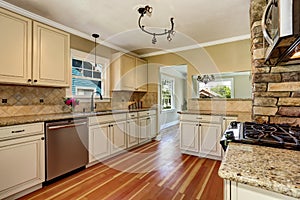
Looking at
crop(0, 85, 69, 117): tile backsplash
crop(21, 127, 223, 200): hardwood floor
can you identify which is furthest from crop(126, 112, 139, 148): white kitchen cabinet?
crop(0, 85, 69, 117): tile backsplash

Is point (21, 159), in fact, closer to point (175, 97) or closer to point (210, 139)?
point (210, 139)

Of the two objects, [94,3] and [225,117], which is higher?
[94,3]

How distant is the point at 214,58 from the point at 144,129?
7.56ft

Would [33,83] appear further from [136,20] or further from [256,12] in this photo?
[256,12]

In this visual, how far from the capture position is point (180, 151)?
11.8ft

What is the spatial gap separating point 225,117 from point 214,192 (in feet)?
4.48

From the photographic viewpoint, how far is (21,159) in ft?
6.45

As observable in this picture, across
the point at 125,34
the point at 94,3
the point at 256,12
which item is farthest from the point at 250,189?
the point at 125,34

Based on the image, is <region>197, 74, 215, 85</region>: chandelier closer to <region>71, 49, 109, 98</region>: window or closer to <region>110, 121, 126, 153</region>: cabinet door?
<region>110, 121, 126, 153</region>: cabinet door

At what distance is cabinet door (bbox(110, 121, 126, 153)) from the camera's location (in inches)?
127

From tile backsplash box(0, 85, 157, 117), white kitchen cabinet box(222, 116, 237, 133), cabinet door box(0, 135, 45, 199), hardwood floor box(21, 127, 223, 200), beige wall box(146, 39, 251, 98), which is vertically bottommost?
hardwood floor box(21, 127, 223, 200)

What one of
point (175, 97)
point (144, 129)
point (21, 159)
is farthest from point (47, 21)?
point (175, 97)

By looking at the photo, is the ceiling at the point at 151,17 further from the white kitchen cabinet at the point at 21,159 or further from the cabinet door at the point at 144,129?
the cabinet door at the point at 144,129

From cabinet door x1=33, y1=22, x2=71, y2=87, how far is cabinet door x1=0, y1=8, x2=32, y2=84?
0.30 ft
